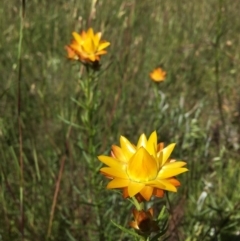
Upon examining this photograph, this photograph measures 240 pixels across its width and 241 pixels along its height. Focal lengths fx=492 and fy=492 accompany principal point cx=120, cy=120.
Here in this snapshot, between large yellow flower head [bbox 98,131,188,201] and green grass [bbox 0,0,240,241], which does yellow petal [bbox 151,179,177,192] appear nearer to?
large yellow flower head [bbox 98,131,188,201]

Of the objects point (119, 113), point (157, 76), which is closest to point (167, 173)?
point (157, 76)

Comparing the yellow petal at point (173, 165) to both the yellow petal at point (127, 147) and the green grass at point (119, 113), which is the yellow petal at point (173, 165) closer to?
the yellow petal at point (127, 147)

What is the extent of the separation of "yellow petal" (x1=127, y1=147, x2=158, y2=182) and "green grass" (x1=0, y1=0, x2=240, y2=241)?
44 cm

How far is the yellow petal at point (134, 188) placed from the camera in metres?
0.98

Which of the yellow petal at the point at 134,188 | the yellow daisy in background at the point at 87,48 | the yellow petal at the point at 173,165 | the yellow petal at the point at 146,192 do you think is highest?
the yellow daisy in background at the point at 87,48

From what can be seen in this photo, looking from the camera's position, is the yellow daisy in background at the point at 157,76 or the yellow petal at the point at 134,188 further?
the yellow daisy in background at the point at 157,76

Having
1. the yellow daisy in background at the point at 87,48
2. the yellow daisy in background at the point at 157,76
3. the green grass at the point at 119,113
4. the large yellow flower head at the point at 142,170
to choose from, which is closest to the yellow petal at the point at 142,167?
the large yellow flower head at the point at 142,170

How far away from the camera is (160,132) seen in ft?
8.39

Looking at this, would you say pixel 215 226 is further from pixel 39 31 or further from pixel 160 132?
pixel 39 31

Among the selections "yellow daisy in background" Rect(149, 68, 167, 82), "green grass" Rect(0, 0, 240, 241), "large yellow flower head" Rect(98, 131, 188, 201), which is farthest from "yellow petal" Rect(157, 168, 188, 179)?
"yellow daisy in background" Rect(149, 68, 167, 82)

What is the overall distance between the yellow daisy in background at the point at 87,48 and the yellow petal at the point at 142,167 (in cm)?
66

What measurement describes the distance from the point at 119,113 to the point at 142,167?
139cm

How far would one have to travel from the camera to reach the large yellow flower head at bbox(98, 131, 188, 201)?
1.00 metres

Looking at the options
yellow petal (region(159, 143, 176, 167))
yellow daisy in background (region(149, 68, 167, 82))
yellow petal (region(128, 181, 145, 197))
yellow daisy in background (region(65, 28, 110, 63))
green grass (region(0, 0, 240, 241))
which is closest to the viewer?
yellow petal (region(128, 181, 145, 197))
